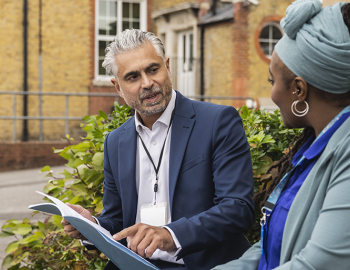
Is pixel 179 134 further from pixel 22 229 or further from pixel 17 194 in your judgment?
pixel 17 194

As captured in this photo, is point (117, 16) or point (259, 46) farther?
point (117, 16)

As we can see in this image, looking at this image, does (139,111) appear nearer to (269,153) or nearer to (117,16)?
(269,153)

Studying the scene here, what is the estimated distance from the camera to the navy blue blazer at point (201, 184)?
1.85 m

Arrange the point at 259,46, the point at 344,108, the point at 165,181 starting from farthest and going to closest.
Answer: the point at 259,46 < the point at 165,181 < the point at 344,108

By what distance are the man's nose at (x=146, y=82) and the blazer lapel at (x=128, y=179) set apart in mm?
269

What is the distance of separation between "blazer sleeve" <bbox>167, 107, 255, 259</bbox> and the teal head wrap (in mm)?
756

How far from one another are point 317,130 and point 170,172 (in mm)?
884

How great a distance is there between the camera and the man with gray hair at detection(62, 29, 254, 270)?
1840 millimetres

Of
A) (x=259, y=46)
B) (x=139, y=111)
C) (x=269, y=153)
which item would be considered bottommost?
(x=269, y=153)

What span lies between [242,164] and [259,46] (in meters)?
11.7

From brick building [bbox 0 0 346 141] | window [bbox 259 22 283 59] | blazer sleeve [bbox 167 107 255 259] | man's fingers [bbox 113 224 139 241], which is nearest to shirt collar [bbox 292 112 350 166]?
blazer sleeve [bbox 167 107 255 259]

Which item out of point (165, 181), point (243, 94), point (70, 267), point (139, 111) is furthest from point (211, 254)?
point (243, 94)

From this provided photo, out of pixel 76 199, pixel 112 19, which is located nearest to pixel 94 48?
pixel 112 19

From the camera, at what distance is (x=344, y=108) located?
131 centimetres
